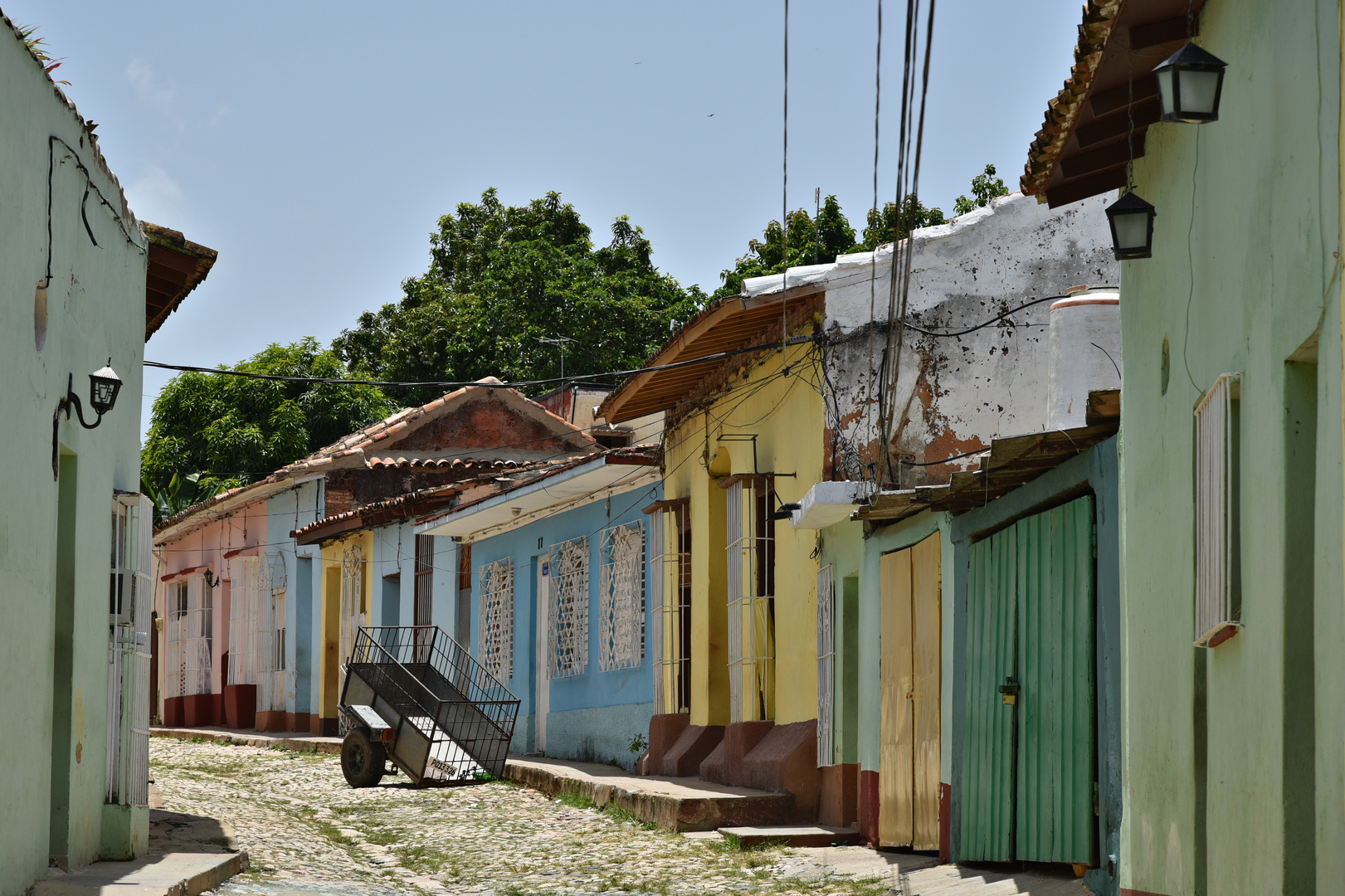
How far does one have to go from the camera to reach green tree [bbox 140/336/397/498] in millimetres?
31906

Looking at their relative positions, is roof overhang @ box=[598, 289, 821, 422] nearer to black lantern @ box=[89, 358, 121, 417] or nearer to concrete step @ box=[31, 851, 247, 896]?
black lantern @ box=[89, 358, 121, 417]

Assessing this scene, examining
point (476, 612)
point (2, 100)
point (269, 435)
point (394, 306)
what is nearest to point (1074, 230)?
point (2, 100)

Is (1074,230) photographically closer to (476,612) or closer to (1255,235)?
(1255,235)

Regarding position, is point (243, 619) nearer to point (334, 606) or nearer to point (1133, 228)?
point (334, 606)

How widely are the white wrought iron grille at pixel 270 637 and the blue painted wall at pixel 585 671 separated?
5906mm

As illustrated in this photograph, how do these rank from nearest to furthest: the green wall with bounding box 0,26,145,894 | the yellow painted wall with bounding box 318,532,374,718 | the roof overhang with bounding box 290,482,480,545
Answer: the green wall with bounding box 0,26,145,894, the roof overhang with bounding box 290,482,480,545, the yellow painted wall with bounding box 318,532,374,718

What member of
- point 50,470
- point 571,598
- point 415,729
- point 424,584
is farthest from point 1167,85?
point 424,584

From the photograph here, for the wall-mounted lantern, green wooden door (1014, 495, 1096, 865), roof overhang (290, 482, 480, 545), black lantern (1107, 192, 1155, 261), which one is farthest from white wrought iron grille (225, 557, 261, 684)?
black lantern (1107, 192, 1155, 261)

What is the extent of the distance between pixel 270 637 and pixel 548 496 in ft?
33.0

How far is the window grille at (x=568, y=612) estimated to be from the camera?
1825 cm

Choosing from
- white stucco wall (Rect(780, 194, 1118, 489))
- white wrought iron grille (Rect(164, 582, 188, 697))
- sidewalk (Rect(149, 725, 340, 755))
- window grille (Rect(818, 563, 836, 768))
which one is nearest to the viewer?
window grille (Rect(818, 563, 836, 768))

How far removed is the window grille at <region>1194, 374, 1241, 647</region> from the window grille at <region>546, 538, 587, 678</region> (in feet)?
41.1

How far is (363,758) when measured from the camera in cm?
1535

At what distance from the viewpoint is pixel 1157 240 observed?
23.1 ft
